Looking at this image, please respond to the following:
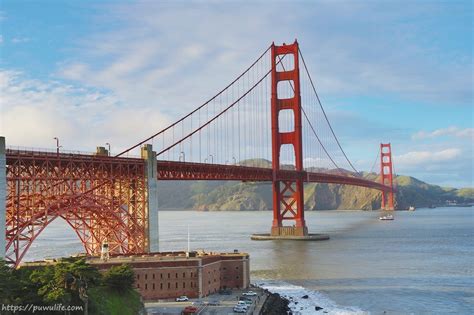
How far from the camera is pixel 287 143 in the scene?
A: 93688 mm

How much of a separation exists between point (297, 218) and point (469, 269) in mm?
32535

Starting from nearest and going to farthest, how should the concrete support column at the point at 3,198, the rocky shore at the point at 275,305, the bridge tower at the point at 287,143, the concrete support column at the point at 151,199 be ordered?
the concrete support column at the point at 3,198 < the rocky shore at the point at 275,305 < the concrete support column at the point at 151,199 < the bridge tower at the point at 287,143

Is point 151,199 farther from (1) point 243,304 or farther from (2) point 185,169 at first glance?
(1) point 243,304

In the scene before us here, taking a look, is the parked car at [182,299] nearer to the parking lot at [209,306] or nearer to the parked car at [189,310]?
the parking lot at [209,306]

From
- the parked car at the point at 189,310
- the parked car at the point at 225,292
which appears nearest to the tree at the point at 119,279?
the parked car at the point at 189,310

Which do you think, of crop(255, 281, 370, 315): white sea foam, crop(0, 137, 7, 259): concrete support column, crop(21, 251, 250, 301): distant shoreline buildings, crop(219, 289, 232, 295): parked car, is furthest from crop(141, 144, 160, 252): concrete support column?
crop(0, 137, 7, 259): concrete support column

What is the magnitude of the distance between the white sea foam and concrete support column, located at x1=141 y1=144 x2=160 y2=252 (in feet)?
30.4

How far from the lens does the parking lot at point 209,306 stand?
3862 centimetres

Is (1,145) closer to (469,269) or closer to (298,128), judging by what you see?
(469,269)

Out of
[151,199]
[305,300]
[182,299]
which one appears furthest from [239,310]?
[151,199]

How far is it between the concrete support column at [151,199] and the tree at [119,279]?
15.6 m

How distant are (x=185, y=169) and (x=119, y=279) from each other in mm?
30462

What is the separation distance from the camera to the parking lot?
38.6 meters

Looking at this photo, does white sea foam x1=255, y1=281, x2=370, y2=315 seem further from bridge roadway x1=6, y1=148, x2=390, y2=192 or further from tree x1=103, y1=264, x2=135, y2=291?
bridge roadway x1=6, y1=148, x2=390, y2=192
